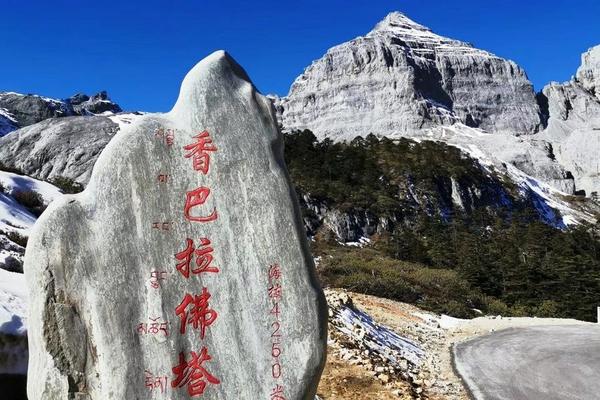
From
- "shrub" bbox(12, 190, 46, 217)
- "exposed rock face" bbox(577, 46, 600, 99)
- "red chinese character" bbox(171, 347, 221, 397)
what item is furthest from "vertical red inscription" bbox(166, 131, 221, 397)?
"exposed rock face" bbox(577, 46, 600, 99)

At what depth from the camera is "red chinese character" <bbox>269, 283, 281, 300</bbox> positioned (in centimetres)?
517

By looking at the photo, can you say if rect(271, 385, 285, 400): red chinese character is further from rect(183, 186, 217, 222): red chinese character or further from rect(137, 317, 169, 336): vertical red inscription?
rect(183, 186, 217, 222): red chinese character

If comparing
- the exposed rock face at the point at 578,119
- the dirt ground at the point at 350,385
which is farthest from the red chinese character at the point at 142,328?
the exposed rock face at the point at 578,119

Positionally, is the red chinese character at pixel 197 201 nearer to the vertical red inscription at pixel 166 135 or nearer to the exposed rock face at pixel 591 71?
the vertical red inscription at pixel 166 135

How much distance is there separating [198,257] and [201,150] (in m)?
1.08

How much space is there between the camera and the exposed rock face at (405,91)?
10344 cm

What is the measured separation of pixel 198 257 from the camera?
5.28 meters

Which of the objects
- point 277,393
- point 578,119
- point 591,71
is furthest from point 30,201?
point 591,71

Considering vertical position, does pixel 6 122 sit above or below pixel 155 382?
above

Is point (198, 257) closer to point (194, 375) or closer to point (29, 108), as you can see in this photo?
point (194, 375)

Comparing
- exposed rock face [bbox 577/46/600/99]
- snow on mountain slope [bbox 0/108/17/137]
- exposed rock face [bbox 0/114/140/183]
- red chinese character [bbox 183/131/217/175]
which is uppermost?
exposed rock face [bbox 577/46/600/99]

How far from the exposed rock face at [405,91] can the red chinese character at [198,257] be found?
9473 centimetres

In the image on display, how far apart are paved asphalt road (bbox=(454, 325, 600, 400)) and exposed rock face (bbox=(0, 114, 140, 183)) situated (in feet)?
127

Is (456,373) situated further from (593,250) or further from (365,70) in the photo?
(365,70)
